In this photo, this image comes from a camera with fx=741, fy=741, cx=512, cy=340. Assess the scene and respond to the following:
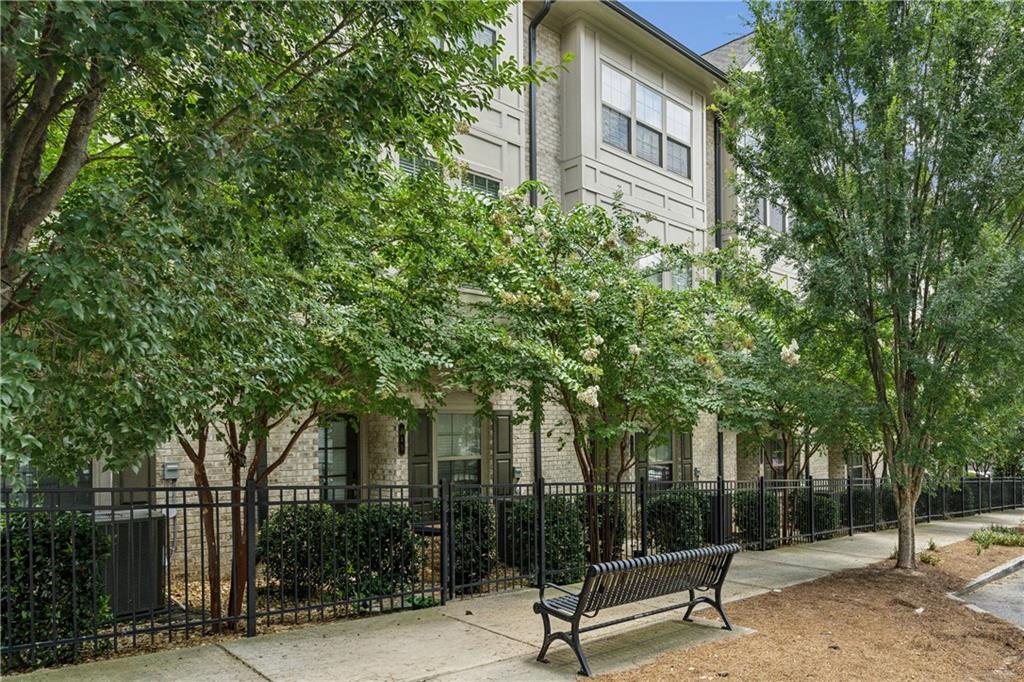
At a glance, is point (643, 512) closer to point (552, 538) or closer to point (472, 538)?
point (552, 538)

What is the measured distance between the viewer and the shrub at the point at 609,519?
10.1 m

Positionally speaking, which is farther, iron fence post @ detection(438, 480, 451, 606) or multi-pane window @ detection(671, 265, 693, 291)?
multi-pane window @ detection(671, 265, 693, 291)

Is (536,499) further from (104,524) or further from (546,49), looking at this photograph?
(546,49)

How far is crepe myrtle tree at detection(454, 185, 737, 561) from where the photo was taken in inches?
323

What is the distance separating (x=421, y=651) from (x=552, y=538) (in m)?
3.29

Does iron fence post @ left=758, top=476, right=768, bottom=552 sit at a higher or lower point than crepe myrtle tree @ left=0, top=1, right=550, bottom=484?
lower

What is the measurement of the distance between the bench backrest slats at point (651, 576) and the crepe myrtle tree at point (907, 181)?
393 cm

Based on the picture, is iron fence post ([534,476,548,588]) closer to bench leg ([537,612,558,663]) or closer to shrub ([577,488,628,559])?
shrub ([577,488,628,559])

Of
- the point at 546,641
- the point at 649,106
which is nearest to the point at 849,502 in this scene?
the point at 649,106

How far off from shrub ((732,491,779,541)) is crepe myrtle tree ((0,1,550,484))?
9.69 m

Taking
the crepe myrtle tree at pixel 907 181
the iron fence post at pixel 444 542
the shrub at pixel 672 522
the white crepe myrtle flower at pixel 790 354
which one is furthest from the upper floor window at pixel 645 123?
the iron fence post at pixel 444 542

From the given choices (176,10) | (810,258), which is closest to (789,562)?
(810,258)

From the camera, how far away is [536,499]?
29.3ft

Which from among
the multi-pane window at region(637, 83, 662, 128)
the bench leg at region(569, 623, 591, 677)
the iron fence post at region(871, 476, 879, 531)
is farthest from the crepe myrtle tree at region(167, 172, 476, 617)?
the iron fence post at region(871, 476, 879, 531)
